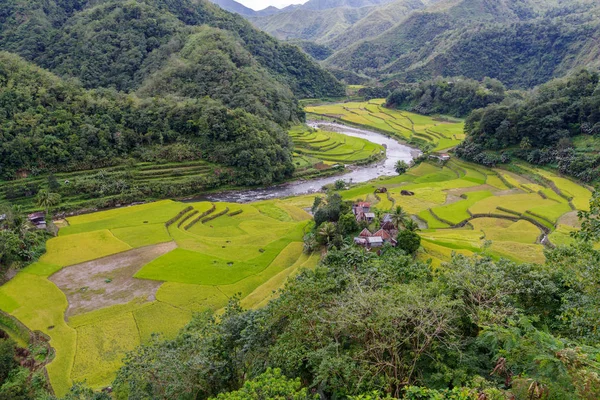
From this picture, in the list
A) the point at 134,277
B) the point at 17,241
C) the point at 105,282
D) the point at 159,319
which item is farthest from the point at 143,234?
the point at 159,319

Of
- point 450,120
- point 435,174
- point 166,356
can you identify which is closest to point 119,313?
point 166,356

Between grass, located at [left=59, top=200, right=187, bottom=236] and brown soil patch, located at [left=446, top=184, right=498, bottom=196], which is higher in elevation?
brown soil patch, located at [left=446, top=184, right=498, bottom=196]

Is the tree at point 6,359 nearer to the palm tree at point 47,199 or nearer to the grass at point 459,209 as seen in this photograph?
the palm tree at point 47,199

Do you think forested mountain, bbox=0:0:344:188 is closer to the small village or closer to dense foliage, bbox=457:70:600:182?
the small village

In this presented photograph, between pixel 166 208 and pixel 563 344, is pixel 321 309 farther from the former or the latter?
pixel 166 208

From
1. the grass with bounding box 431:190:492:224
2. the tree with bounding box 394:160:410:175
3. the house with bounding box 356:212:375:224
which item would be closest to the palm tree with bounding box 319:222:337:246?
the house with bounding box 356:212:375:224
